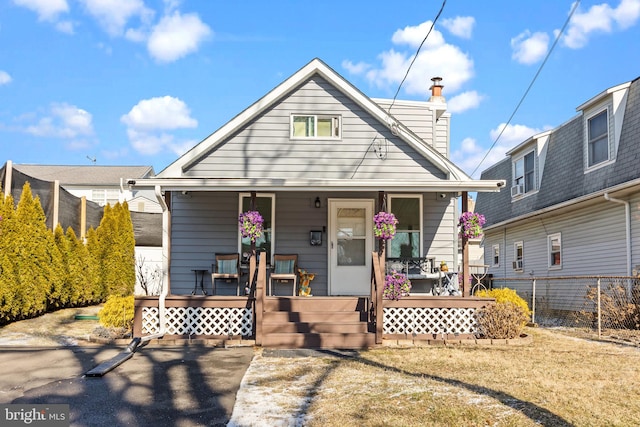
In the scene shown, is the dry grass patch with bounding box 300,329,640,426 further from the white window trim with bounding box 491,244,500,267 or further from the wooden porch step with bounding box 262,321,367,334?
the white window trim with bounding box 491,244,500,267

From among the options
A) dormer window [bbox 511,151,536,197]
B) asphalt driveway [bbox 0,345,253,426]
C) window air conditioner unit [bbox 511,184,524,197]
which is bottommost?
asphalt driveway [bbox 0,345,253,426]

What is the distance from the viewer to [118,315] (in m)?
10.0

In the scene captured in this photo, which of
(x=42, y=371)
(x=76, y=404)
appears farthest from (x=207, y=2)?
(x=76, y=404)

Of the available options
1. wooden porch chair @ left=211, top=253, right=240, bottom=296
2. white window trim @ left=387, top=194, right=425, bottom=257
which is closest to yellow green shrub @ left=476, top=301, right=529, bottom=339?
white window trim @ left=387, top=194, right=425, bottom=257

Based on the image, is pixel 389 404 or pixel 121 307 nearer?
pixel 389 404

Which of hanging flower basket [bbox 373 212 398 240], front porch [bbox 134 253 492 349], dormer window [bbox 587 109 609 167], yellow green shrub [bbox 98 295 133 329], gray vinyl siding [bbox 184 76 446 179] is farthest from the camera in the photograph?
dormer window [bbox 587 109 609 167]

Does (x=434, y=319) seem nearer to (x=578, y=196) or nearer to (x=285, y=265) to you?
(x=285, y=265)

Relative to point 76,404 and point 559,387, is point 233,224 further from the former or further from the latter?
point 559,387

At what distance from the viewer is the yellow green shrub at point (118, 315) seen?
1000cm

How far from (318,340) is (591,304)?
8134 mm

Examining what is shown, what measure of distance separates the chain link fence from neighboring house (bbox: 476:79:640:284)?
415 millimetres

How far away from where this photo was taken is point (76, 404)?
5.32 metres

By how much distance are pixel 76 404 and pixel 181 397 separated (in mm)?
974

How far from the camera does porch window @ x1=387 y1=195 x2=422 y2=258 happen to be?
1175cm
